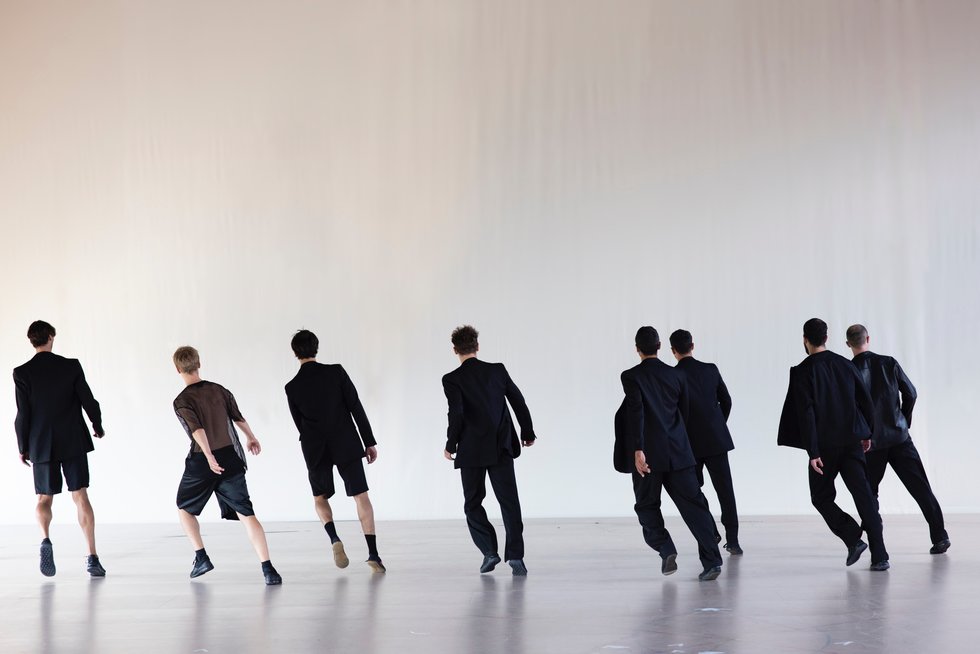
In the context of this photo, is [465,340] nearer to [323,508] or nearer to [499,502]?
[499,502]

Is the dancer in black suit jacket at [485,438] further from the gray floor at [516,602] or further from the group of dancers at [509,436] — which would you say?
the gray floor at [516,602]

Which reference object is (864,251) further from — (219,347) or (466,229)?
(219,347)

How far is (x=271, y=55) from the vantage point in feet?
29.0

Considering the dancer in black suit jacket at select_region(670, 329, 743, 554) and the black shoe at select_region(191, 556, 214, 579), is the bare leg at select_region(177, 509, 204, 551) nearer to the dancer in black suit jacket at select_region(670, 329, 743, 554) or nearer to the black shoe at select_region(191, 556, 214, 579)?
the black shoe at select_region(191, 556, 214, 579)

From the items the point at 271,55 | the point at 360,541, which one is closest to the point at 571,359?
the point at 360,541

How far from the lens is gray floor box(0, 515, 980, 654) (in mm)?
3457

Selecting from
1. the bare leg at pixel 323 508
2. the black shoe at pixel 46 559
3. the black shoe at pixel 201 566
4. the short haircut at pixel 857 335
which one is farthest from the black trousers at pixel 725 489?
the black shoe at pixel 46 559

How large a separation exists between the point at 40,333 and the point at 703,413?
3.64 metres

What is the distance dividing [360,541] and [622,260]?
3.18 meters

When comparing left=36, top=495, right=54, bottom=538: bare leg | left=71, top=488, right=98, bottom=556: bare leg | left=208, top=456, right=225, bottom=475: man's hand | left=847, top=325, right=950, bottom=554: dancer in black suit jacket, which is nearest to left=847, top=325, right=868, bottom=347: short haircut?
left=847, top=325, right=950, bottom=554: dancer in black suit jacket

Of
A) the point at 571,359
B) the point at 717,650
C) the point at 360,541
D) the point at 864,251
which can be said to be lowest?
the point at 360,541

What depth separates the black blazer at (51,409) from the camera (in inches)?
212

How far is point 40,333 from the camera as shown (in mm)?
5410

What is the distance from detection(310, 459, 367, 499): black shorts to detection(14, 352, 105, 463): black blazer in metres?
1.22
